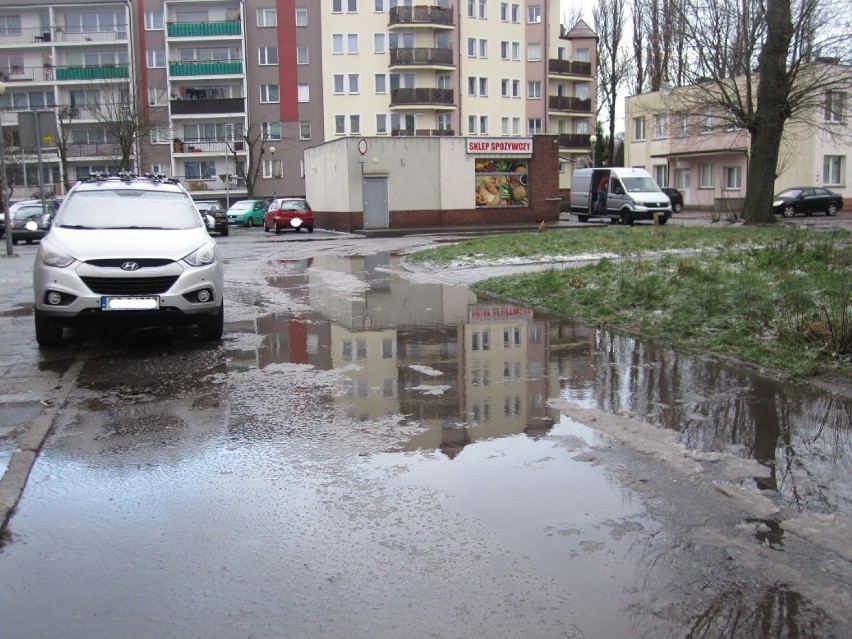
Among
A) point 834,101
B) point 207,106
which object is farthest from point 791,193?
point 207,106

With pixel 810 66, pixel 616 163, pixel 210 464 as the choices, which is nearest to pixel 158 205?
pixel 210 464

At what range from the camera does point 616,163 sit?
77.6 meters

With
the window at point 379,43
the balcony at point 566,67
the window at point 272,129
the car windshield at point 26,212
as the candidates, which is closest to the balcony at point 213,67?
the window at point 272,129

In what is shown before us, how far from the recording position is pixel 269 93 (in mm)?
68688

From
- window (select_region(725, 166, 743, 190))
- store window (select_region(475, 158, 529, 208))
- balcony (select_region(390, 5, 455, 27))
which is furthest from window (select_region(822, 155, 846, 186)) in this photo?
balcony (select_region(390, 5, 455, 27))

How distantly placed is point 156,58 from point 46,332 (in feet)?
215

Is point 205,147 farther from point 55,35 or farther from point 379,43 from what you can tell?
point 379,43

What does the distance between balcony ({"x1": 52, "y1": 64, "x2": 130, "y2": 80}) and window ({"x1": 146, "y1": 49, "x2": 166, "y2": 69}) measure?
269 cm

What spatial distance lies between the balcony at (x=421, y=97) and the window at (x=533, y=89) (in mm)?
→ 8722

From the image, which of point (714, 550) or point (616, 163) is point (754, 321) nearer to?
point (714, 550)

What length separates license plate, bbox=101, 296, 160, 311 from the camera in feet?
28.8

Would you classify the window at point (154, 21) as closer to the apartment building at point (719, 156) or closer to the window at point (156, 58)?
the window at point (156, 58)

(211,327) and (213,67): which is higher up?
(213,67)

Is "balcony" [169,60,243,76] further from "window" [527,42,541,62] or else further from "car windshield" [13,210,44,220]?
"car windshield" [13,210,44,220]
